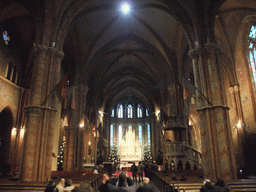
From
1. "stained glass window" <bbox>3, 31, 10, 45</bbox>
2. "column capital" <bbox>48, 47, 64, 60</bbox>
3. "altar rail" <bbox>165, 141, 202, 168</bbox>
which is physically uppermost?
"stained glass window" <bbox>3, 31, 10, 45</bbox>

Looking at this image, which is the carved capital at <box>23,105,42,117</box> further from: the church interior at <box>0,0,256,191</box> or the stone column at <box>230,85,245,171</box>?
the stone column at <box>230,85,245,171</box>

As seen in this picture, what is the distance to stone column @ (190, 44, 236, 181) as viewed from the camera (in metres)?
10.5

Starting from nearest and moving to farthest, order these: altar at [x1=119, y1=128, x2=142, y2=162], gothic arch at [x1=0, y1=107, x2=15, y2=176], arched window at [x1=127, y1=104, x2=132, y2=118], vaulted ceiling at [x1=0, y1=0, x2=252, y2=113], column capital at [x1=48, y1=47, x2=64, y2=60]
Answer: column capital at [x1=48, y1=47, x2=64, y2=60], vaulted ceiling at [x1=0, y1=0, x2=252, y2=113], gothic arch at [x1=0, y1=107, x2=15, y2=176], altar at [x1=119, y1=128, x2=142, y2=162], arched window at [x1=127, y1=104, x2=132, y2=118]

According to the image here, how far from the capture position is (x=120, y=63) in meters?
29.5

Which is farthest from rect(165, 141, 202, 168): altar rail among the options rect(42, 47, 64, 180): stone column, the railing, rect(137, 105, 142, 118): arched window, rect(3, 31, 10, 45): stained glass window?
rect(137, 105, 142, 118): arched window

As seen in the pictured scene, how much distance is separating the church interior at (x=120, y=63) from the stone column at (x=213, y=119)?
5 centimetres

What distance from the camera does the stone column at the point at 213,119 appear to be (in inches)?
412

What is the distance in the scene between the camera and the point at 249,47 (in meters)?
17.8

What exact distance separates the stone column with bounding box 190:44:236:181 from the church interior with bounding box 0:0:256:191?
0.16 feet

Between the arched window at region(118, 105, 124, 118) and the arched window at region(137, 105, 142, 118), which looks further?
the arched window at region(118, 105, 124, 118)

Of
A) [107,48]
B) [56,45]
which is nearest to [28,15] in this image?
[56,45]

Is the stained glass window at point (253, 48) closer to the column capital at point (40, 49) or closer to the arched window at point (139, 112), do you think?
the column capital at point (40, 49)

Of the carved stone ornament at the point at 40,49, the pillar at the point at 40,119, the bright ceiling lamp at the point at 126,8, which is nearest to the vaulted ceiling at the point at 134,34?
the bright ceiling lamp at the point at 126,8

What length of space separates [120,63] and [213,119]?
65.7 feet
